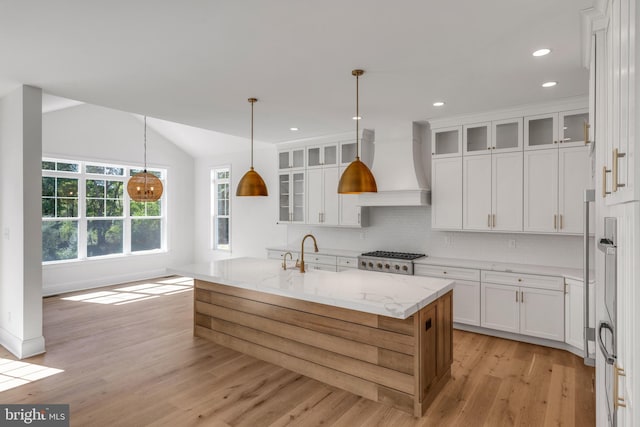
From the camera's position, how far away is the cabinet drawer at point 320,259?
5.62 metres

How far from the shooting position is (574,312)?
3725 mm

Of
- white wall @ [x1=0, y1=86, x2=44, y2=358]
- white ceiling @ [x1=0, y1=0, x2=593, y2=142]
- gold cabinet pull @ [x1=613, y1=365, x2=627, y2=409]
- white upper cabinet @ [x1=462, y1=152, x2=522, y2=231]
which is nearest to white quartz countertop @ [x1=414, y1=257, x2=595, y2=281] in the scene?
white upper cabinet @ [x1=462, y1=152, x2=522, y2=231]

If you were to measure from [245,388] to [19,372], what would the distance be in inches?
86.3

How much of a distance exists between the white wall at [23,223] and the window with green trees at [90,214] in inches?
113

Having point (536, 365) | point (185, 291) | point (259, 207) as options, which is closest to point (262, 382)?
point (536, 365)

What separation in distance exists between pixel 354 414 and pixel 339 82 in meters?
2.84

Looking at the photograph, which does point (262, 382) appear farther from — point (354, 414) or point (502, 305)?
point (502, 305)

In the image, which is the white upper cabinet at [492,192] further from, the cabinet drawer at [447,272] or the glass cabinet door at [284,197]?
the glass cabinet door at [284,197]

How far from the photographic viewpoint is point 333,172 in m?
5.77

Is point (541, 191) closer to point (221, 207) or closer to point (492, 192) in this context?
point (492, 192)

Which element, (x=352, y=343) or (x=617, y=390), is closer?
(x=617, y=390)

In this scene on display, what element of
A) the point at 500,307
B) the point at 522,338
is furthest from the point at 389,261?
the point at 522,338

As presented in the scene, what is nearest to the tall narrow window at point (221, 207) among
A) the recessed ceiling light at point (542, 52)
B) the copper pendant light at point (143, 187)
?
the copper pendant light at point (143, 187)

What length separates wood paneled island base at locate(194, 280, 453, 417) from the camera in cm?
272
